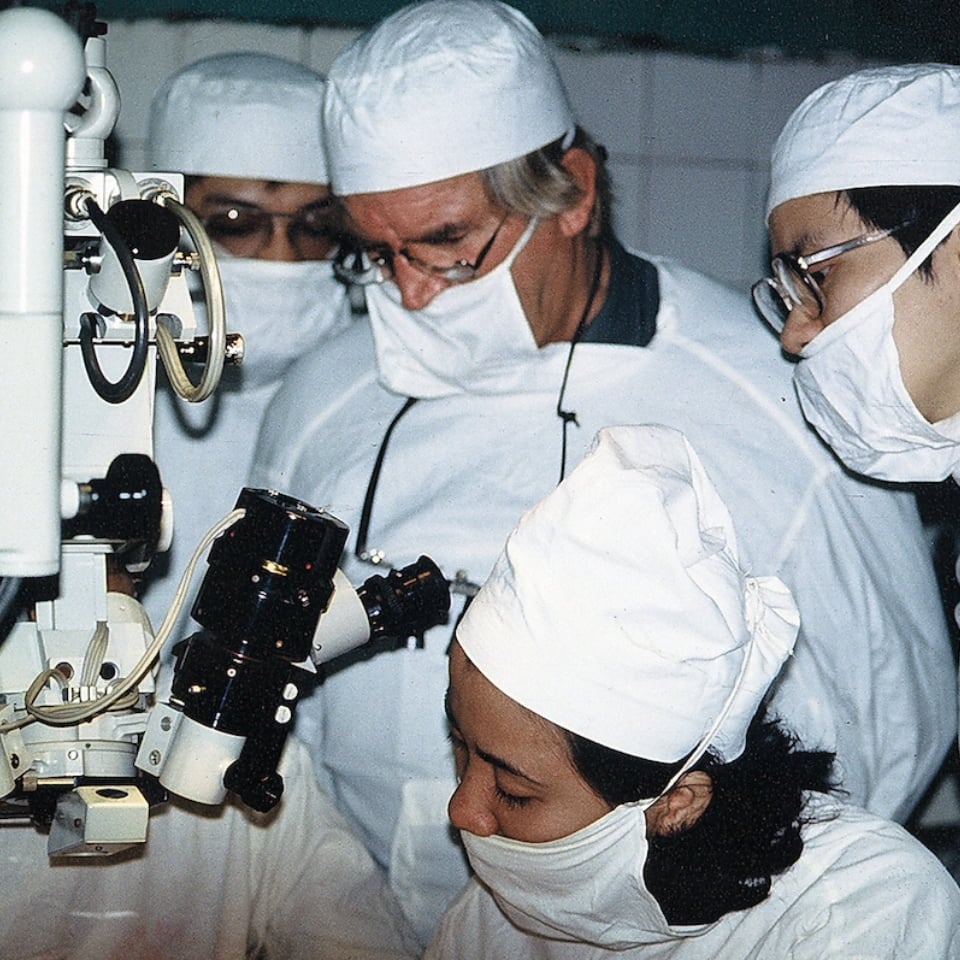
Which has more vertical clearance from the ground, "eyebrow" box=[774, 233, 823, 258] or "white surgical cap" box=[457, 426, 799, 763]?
"eyebrow" box=[774, 233, 823, 258]

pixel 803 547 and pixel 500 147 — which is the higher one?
pixel 500 147

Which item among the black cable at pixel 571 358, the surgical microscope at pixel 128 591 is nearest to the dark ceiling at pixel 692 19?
the black cable at pixel 571 358

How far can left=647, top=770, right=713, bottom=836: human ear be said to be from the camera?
1118 millimetres

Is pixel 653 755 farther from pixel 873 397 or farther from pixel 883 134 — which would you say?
pixel 883 134

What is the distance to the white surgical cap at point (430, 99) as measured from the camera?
151cm

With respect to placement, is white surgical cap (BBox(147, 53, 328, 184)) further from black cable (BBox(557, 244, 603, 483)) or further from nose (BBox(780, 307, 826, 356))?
nose (BBox(780, 307, 826, 356))

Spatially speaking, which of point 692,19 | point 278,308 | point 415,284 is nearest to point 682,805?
point 415,284

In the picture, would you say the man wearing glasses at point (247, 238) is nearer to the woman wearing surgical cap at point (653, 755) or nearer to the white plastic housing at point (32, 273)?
the woman wearing surgical cap at point (653, 755)

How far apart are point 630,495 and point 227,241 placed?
938 millimetres

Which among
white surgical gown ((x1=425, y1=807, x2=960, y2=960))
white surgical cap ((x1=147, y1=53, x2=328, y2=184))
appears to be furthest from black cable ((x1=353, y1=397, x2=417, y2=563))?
white surgical gown ((x1=425, y1=807, x2=960, y2=960))

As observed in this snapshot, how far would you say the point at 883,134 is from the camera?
4.47 feet

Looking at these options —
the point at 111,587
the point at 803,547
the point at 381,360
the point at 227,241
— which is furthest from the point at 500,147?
the point at 111,587

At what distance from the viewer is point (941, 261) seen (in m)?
1.33

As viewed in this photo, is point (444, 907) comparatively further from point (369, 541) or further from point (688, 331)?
point (688, 331)
